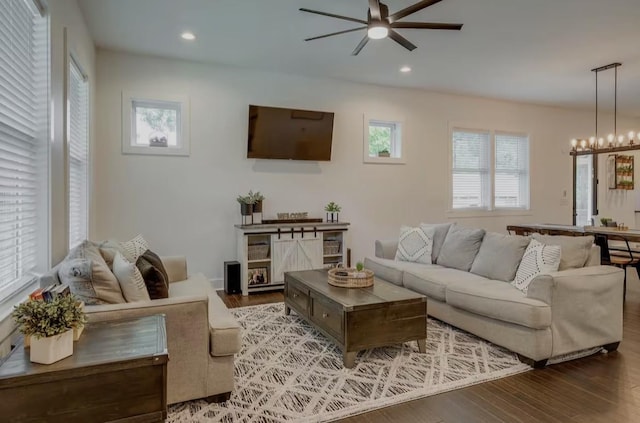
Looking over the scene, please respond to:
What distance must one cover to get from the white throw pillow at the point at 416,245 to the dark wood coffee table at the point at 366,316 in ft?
4.20

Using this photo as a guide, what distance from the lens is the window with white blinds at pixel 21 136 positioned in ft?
6.80

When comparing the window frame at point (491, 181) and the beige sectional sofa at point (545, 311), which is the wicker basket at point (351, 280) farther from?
the window frame at point (491, 181)

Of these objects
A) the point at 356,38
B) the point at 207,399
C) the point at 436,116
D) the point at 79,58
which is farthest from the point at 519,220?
the point at 79,58

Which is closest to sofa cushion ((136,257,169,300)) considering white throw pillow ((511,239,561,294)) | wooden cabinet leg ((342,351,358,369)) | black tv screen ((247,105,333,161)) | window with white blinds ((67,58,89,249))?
wooden cabinet leg ((342,351,358,369))

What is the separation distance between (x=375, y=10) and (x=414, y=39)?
1579mm

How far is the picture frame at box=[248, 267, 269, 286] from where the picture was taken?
5.12 metres

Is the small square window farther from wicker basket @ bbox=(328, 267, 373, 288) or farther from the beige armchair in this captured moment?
the beige armchair

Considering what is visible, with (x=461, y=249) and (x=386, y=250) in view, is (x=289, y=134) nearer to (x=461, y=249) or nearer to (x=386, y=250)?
(x=386, y=250)

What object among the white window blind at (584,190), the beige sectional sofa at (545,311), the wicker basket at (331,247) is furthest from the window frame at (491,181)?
A: the beige sectional sofa at (545,311)

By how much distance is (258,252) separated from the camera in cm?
519

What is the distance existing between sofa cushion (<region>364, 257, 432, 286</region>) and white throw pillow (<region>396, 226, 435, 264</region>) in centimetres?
9

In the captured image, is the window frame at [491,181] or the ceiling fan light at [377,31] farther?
the window frame at [491,181]

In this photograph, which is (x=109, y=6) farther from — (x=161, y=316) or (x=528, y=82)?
(x=528, y=82)

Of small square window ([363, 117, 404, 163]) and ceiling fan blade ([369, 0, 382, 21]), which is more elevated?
ceiling fan blade ([369, 0, 382, 21])
